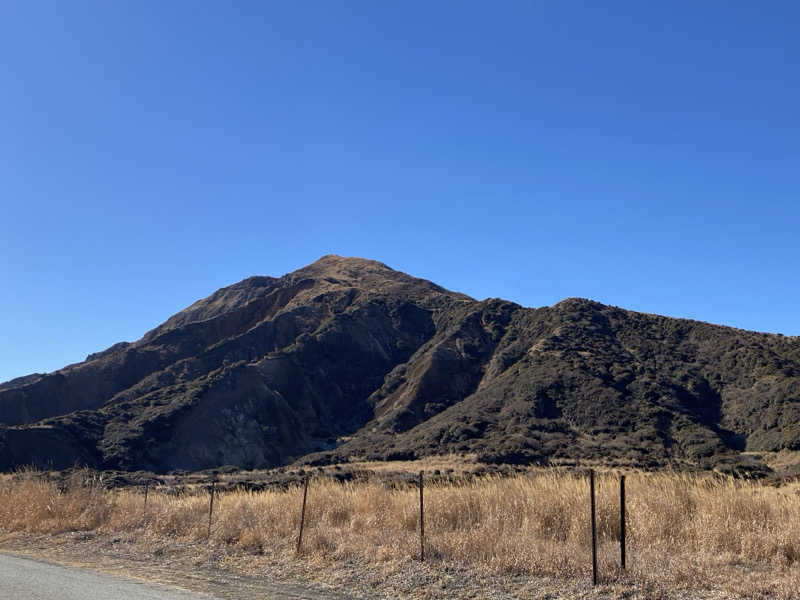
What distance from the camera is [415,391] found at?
6109 centimetres

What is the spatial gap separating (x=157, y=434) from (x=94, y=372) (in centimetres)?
2450

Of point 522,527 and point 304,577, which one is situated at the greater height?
point 522,527

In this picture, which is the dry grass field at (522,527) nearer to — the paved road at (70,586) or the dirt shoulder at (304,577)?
the dirt shoulder at (304,577)

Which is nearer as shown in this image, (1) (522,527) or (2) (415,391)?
(1) (522,527)

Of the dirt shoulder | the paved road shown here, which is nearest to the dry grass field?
the dirt shoulder

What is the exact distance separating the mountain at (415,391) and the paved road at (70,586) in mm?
30647

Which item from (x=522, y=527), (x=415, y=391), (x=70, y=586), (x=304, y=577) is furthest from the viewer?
(x=415, y=391)

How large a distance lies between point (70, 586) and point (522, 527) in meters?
7.06

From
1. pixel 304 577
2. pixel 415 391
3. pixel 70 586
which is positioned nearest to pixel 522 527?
pixel 304 577

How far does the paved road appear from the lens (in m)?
8.05

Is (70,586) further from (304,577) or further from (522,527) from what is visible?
(522,527)

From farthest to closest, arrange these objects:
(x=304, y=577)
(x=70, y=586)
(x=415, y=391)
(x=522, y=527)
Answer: (x=415, y=391)
(x=522, y=527)
(x=304, y=577)
(x=70, y=586)

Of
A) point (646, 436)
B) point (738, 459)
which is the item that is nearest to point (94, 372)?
point (646, 436)

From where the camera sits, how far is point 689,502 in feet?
35.9
